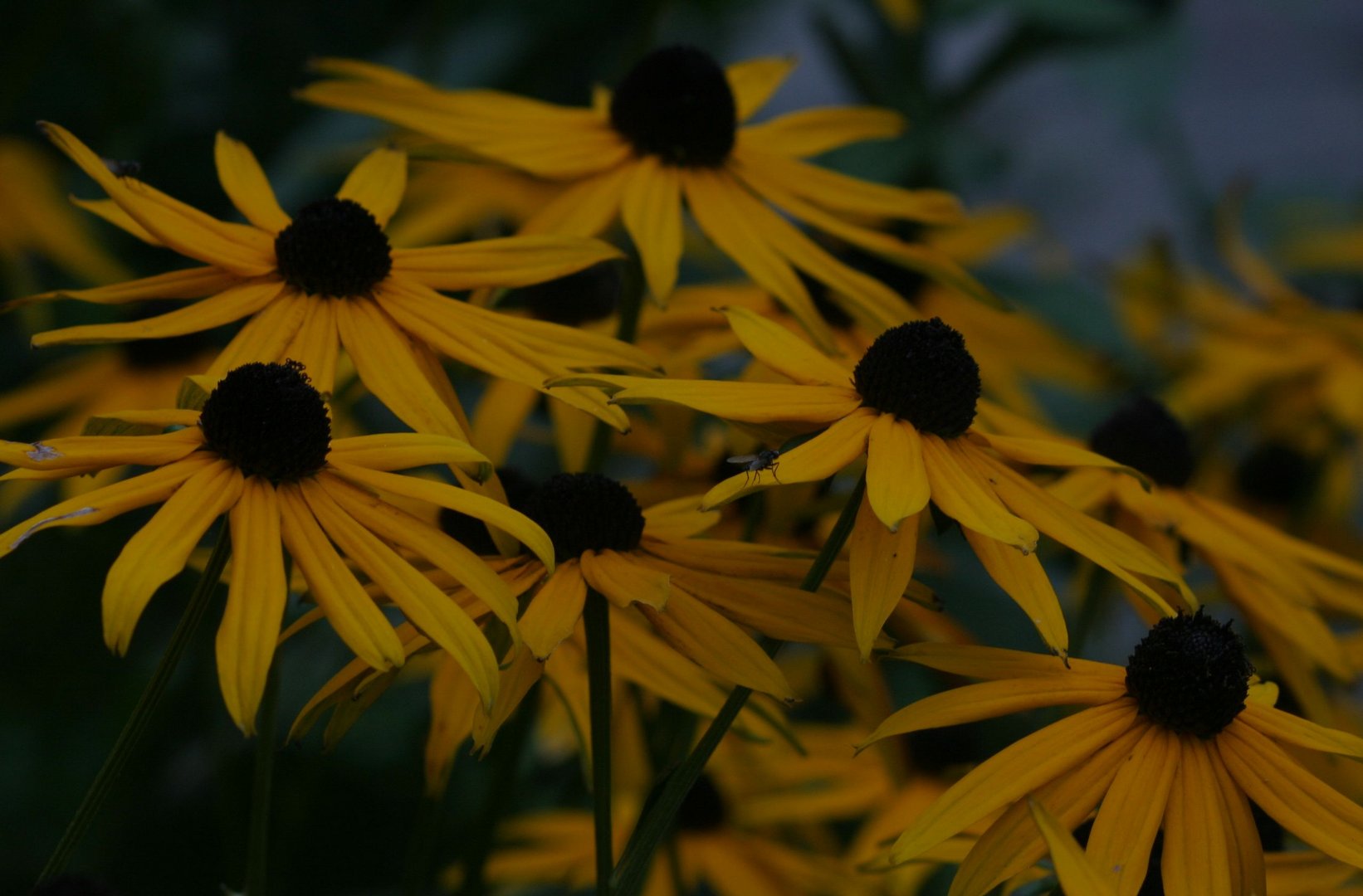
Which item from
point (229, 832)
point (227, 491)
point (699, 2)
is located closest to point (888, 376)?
point (227, 491)

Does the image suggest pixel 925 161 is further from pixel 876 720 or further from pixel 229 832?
pixel 229 832

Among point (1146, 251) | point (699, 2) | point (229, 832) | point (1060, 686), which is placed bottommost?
point (1060, 686)

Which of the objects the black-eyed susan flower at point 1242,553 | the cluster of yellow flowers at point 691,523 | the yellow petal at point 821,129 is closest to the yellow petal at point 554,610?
the cluster of yellow flowers at point 691,523

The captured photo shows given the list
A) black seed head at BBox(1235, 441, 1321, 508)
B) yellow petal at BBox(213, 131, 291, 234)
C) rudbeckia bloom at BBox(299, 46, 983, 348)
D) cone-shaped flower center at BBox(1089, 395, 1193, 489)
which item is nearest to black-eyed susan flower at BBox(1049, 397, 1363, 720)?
cone-shaped flower center at BBox(1089, 395, 1193, 489)

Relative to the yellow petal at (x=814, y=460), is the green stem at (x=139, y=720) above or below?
below

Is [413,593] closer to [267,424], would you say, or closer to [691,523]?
[267,424]

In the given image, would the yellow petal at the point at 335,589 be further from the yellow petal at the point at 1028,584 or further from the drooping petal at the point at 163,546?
the yellow petal at the point at 1028,584

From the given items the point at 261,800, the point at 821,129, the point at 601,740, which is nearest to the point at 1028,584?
the point at 601,740
